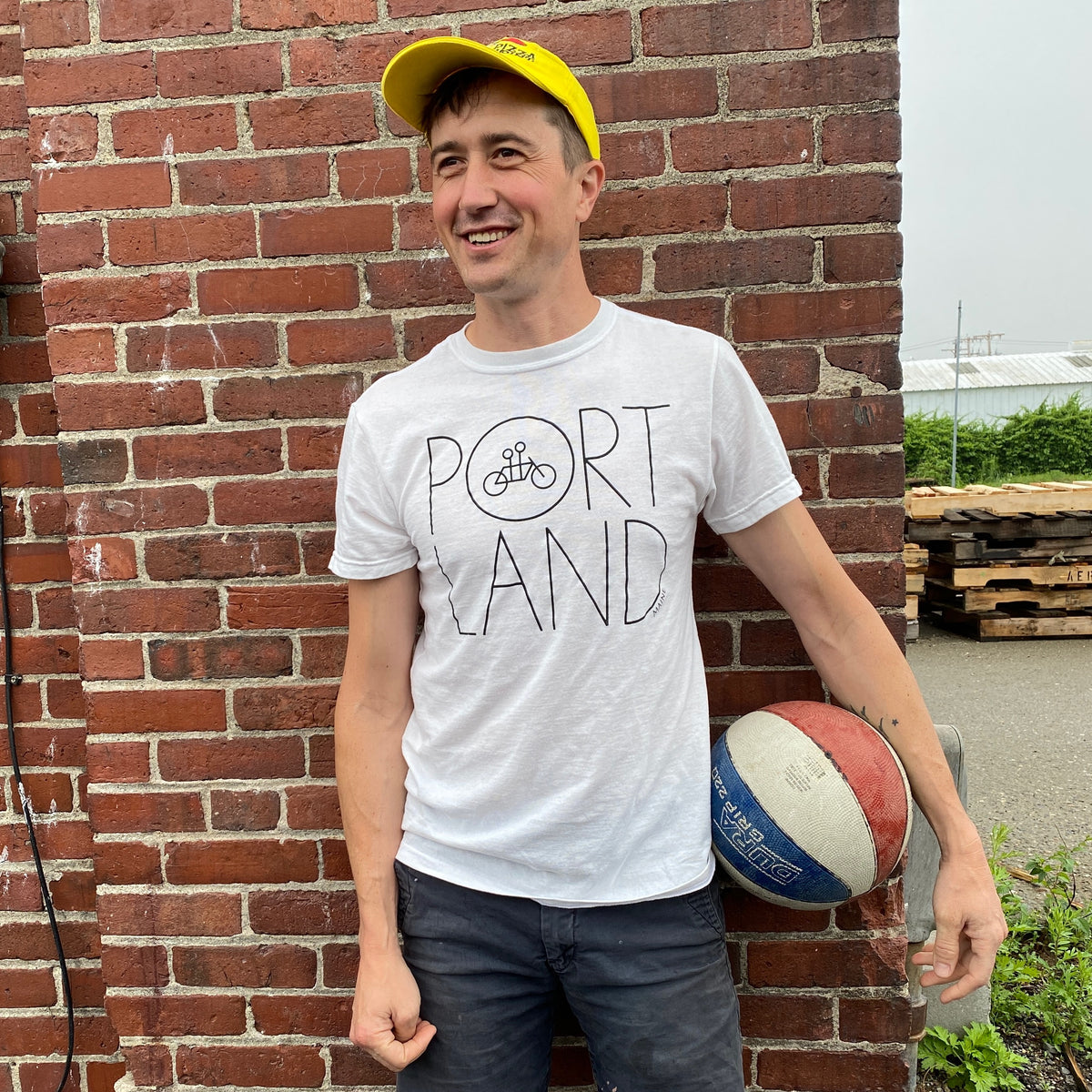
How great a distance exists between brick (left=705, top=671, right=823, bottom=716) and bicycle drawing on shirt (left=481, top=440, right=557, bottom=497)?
69 cm

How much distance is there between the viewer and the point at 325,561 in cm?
210

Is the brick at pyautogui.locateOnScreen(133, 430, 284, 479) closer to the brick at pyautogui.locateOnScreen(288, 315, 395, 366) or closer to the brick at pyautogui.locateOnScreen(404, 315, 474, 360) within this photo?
the brick at pyautogui.locateOnScreen(288, 315, 395, 366)

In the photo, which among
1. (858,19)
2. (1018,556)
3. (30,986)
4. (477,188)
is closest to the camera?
(477,188)

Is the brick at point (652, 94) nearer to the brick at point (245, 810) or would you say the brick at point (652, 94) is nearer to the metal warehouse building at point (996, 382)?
the brick at point (245, 810)

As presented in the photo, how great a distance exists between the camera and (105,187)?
2.06 m

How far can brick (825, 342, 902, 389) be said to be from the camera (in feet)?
6.46

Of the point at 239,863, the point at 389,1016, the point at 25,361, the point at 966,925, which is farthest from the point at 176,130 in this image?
the point at 966,925

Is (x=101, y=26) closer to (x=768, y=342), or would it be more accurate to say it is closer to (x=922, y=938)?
(x=768, y=342)

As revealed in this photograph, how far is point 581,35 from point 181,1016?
2423 mm

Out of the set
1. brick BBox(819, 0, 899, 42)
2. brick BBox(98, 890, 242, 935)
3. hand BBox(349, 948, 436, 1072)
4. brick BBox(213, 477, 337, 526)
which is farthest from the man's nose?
brick BBox(98, 890, 242, 935)

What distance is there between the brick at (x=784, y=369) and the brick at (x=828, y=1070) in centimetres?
152

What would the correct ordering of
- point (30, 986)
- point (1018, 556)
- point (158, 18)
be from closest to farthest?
point (158, 18) → point (30, 986) → point (1018, 556)

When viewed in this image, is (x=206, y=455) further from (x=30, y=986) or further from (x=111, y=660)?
(x=30, y=986)

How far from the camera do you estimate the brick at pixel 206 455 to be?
2088 millimetres
